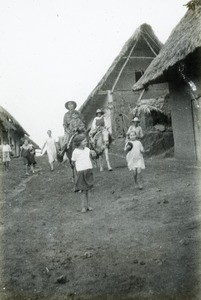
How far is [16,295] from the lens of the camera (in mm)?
4594

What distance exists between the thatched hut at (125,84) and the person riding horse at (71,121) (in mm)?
8665

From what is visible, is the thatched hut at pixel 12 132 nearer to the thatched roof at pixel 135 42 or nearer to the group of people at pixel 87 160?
the thatched roof at pixel 135 42

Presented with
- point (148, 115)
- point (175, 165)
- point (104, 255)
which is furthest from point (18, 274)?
point (148, 115)

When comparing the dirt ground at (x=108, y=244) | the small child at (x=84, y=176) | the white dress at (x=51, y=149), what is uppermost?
the white dress at (x=51, y=149)

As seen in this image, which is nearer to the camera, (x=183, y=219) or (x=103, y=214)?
(x=183, y=219)

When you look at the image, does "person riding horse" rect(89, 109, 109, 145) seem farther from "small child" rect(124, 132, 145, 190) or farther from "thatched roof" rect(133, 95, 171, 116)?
"thatched roof" rect(133, 95, 171, 116)

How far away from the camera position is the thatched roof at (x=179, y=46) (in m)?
10.2

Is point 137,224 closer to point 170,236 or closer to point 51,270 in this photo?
point 170,236

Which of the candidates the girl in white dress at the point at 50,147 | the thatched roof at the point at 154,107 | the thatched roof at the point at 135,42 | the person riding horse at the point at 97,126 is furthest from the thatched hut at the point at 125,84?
the person riding horse at the point at 97,126

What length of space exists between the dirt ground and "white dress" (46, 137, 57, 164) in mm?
7242

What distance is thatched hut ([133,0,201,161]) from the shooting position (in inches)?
421

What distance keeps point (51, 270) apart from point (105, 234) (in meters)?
1.29

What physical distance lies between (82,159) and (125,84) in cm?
1420

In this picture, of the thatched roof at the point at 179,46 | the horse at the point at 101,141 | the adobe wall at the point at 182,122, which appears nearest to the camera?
the thatched roof at the point at 179,46
